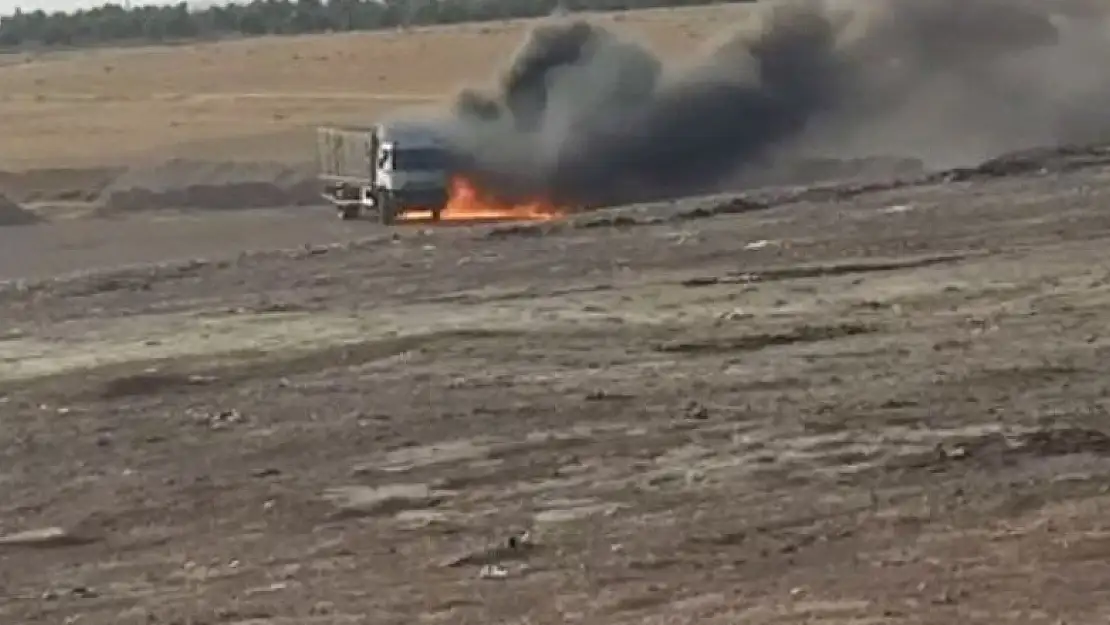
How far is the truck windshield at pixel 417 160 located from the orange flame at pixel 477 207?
0.44 metres

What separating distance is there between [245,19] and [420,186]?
325 ft

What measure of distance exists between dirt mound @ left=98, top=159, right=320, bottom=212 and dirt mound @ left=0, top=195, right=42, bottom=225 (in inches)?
94.5

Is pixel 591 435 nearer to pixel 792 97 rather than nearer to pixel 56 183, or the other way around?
pixel 792 97

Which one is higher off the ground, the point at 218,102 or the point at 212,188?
the point at 212,188

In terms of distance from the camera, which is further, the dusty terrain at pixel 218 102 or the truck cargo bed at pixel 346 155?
the dusty terrain at pixel 218 102

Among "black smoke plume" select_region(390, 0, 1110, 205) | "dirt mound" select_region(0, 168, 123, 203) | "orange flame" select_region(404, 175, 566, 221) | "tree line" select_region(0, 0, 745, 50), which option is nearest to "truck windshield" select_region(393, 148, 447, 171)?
"orange flame" select_region(404, 175, 566, 221)

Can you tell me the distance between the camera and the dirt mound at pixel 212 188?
51.9m

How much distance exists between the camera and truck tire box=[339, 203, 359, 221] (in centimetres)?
4238

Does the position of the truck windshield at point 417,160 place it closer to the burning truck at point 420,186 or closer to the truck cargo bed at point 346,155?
the burning truck at point 420,186

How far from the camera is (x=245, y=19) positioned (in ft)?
447

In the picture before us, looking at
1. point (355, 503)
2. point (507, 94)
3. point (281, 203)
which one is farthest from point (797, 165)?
point (355, 503)

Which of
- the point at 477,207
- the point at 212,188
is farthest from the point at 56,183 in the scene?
the point at 477,207

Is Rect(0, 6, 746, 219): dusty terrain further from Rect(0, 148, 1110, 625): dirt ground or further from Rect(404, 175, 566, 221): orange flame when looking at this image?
Rect(0, 148, 1110, 625): dirt ground

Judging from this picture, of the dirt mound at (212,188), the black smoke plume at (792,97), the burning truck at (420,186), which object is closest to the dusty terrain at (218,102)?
the dirt mound at (212,188)
